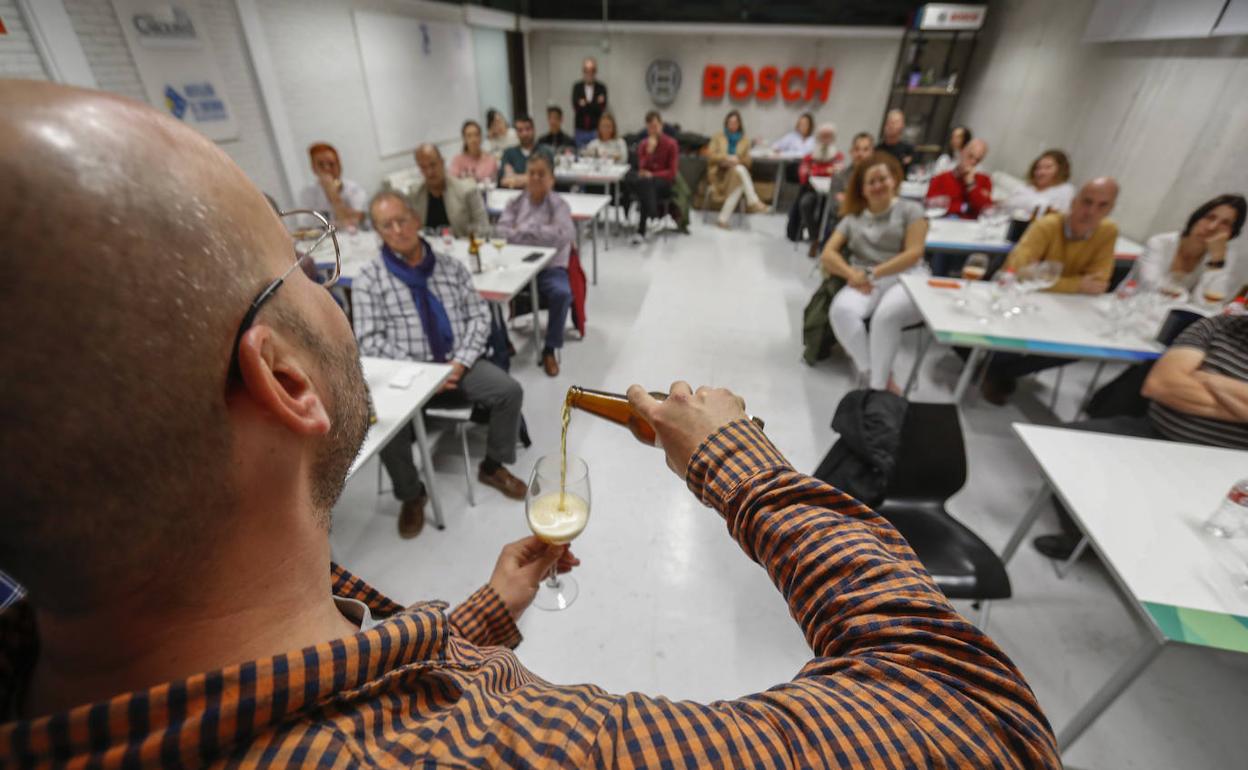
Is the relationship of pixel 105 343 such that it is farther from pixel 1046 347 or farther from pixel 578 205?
pixel 578 205

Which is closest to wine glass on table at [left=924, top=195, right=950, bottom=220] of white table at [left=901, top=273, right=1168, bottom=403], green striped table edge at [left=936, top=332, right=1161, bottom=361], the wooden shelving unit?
white table at [left=901, top=273, right=1168, bottom=403]

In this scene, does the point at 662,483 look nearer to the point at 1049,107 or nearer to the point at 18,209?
the point at 18,209

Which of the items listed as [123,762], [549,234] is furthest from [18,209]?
[549,234]

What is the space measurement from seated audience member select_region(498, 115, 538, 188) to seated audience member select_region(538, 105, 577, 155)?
538mm

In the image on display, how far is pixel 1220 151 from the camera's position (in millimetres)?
3512

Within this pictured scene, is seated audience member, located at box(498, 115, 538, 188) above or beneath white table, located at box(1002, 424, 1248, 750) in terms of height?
above

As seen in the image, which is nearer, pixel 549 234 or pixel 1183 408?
pixel 1183 408

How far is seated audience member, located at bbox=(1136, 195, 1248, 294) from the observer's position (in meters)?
2.71

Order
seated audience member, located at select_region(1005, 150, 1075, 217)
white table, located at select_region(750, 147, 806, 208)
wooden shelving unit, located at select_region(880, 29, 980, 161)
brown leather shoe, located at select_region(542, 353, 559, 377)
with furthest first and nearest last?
wooden shelving unit, located at select_region(880, 29, 980, 161), white table, located at select_region(750, 147, 806, 208), seated audience member, located at select_region(1005, 150, 1075, 217), brown leather shoe, located at select_region(542, 353, 559, 377)

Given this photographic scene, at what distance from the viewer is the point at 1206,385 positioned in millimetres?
1812

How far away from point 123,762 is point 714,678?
185 centimetres

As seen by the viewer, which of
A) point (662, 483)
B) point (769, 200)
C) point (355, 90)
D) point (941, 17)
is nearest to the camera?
point (662, 483)

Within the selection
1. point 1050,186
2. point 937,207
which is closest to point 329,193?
point 937,207

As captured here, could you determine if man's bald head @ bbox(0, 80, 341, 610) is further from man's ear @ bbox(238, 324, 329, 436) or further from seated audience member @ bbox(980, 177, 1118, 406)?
seated audience member @ bbox(980, 177, 1118, 406)
